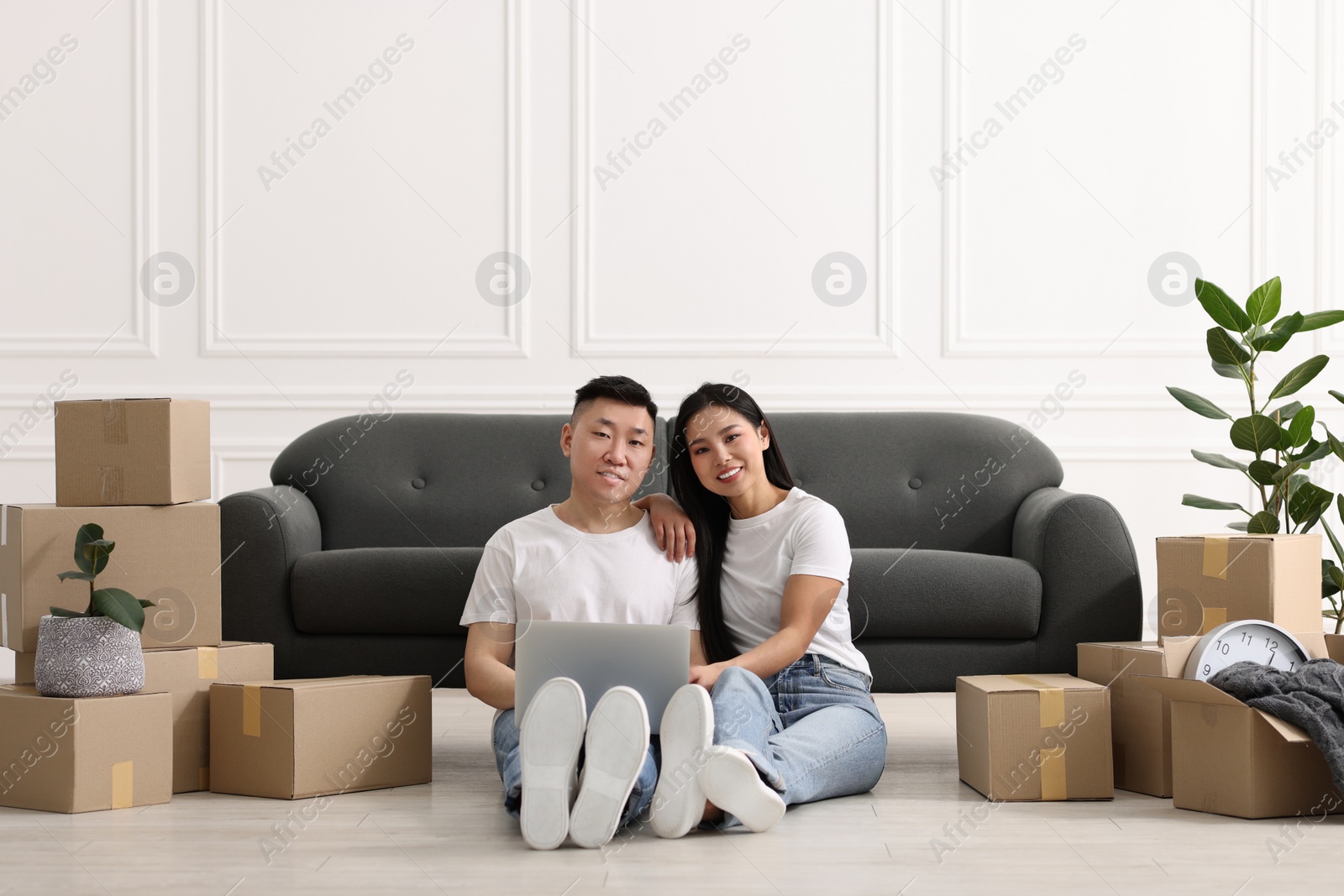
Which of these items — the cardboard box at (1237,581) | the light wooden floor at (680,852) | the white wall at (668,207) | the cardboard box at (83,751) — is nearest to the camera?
the light wooden floor at (680,852)

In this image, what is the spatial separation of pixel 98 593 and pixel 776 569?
1079 mm

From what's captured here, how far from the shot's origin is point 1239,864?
1.47 m

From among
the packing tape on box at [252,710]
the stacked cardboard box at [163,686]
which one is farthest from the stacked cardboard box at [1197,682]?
the packing tape on box at [252,710]

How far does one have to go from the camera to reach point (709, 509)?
2.04 m

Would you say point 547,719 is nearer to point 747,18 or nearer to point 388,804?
point 388,804

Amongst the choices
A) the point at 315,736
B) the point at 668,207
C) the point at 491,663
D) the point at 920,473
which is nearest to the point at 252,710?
the point at 315,736

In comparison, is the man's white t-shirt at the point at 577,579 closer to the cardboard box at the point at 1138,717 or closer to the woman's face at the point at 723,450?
the woman's face at the point at 723,450

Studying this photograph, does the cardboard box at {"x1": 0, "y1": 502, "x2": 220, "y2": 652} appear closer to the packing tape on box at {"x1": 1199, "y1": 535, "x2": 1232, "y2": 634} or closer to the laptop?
the laptop

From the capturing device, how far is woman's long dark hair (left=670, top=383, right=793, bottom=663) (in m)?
1.94

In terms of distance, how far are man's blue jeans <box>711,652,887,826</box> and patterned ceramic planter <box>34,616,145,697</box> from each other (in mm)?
942

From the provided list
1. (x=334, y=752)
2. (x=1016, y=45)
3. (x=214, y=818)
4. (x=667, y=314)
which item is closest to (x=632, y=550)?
(x=334, y=752)

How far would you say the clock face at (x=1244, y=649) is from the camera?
1.86m

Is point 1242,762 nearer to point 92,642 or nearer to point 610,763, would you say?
point 610,763

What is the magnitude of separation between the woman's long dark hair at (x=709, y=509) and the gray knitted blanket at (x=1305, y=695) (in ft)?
2.56
